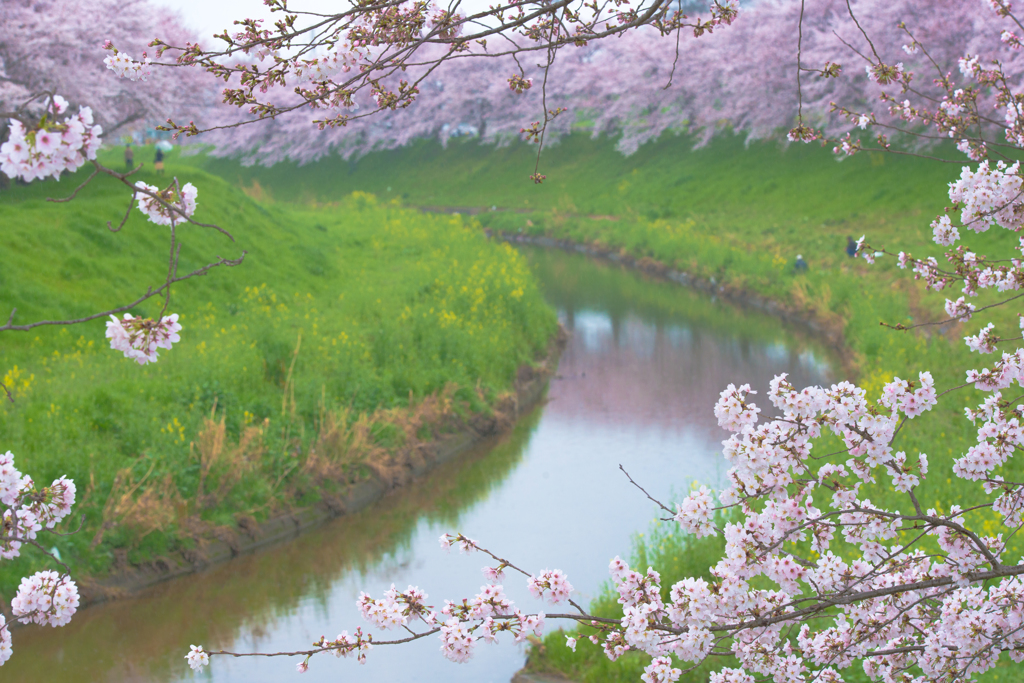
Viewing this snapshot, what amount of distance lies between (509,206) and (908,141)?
17.3 meters

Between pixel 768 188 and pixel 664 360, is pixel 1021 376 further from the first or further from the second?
pixel 768 188

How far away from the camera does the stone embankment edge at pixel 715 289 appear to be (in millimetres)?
18609

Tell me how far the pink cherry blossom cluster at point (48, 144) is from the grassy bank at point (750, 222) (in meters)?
5.68

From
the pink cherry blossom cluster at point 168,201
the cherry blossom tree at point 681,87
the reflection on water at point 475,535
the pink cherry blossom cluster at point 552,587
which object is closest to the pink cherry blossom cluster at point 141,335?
the pink cherry blossom cluster at point 168,201

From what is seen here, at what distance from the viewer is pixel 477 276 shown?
18.9 m

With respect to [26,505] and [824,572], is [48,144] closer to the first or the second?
[26,505]

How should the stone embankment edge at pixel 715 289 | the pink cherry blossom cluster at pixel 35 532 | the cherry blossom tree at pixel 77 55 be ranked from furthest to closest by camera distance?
the cherry blossom tree at pixel 77 55 → the stone embankment edge at pixel 715 289 → the pink cherry blossom cluster at pixel 35 532

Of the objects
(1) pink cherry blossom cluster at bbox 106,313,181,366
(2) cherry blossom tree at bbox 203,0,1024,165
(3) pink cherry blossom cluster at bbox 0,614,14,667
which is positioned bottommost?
(3) pink cherry blossom cluster at bbox 0,614,14,667

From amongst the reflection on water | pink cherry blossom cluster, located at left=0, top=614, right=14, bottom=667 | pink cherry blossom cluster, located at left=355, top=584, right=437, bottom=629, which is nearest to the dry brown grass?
the reflection on water

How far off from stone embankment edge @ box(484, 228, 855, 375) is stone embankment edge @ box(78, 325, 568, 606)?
7980mm

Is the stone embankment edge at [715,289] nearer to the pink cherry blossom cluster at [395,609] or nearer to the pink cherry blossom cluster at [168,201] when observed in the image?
the pink cherry blossom cluster at [395,609]

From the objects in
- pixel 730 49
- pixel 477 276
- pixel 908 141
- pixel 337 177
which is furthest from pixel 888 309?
pixel 337 177

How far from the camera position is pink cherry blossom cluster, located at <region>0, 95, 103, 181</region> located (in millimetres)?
2383

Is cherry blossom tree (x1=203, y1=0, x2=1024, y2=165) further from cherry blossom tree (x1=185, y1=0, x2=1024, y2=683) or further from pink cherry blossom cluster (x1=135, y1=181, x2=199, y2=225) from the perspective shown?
pink cherry blossom cluster (x1=135, y1=181, x2=199, y2=225)
